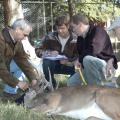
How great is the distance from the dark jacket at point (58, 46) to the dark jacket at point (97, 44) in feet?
2.35

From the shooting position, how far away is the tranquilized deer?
16.6 feet

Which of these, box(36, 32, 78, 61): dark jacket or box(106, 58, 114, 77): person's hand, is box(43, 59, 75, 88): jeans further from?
box(106, 58, 114, 77): person's hand

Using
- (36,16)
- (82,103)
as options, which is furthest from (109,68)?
(36,16)

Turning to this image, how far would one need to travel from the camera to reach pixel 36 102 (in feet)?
18.5

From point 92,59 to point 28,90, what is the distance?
1098mm

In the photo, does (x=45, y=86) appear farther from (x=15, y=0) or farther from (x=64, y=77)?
(x=15, y=0)

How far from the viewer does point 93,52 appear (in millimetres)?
6879

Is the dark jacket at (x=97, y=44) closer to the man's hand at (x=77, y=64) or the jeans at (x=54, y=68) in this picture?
the man's hand at (x=77, y=64)

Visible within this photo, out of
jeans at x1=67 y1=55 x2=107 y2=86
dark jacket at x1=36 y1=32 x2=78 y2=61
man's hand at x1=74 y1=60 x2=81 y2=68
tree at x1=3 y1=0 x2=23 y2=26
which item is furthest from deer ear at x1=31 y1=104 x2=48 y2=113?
tree at x1=3 y1=0 x2=23 y2=26

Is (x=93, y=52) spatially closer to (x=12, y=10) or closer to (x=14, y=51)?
(x=14, y=51)

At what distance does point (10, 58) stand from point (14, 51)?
0.48ft

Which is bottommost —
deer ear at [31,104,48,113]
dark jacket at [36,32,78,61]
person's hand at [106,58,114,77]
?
deer ear at [31,104,48,113]

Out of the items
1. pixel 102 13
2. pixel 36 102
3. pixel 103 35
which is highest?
pixel 103 35

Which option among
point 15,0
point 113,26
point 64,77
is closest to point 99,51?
point 113,26
